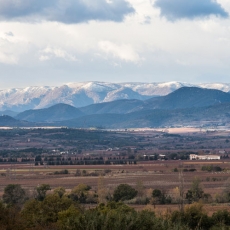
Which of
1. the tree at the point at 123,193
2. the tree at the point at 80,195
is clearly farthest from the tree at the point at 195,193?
the tree at the point at 80,195

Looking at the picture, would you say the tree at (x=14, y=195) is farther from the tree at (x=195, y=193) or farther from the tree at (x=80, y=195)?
the tree at (x=195, y=193)

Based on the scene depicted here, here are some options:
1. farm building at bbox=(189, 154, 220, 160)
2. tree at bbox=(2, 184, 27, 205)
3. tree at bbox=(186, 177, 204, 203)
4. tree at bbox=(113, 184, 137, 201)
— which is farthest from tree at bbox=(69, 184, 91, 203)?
farm building at bbox=(189, 154, 220, 160)

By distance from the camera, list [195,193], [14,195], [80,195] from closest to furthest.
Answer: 1. [14,195]
2. [80,195]
3. [195,193]

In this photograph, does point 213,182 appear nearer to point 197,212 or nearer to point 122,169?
point 122,169

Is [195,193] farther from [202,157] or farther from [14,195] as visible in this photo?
[202,157]

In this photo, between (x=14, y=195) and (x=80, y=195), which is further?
(x=80, y=195)

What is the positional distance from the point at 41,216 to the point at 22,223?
849 centimetres

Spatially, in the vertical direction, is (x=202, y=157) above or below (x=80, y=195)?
above

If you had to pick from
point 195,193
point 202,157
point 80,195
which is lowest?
point 195,193

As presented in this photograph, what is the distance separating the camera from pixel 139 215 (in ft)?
124

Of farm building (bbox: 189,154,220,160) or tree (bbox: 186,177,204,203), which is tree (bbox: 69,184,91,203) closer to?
tree (bbox: 186,177,204,203)

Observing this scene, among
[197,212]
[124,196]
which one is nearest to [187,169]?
[124,196]

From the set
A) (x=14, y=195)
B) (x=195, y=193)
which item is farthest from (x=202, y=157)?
(x=14, y=195)

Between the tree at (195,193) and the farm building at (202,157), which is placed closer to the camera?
the tree at (195,193)
